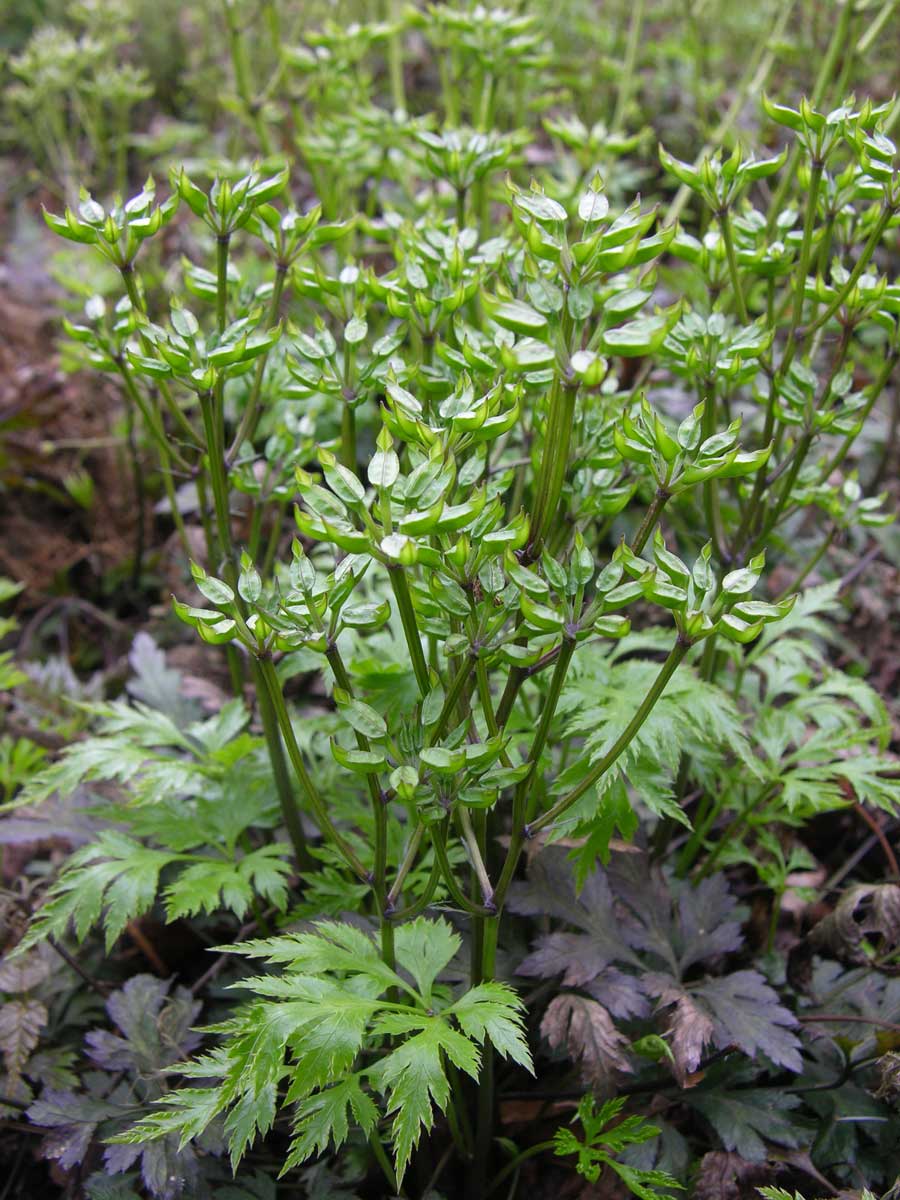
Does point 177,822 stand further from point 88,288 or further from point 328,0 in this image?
point 328,0

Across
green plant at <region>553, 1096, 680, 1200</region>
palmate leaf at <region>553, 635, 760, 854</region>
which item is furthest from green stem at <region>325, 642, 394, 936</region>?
green plant at <region>553, 1096, 680, 1200</region>

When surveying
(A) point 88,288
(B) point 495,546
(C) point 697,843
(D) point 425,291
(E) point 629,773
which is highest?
(D) point 425,291

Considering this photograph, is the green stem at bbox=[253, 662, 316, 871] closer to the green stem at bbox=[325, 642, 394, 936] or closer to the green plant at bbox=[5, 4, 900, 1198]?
the green plant at bbox=[5, 4, 900, 1198]

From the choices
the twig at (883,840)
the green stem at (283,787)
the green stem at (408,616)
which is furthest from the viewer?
the twig at (883,840)

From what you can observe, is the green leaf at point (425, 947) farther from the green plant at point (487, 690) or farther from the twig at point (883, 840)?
the twig at point (883, 840)

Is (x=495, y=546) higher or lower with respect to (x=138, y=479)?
higher

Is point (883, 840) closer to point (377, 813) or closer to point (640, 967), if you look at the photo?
point (640, 967)

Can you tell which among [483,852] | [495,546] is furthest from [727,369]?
[483,852]

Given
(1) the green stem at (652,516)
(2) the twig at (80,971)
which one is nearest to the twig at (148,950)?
(2) the twig at (80,971)

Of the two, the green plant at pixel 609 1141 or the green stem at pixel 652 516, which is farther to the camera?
the green plant at pixel 609 1141
